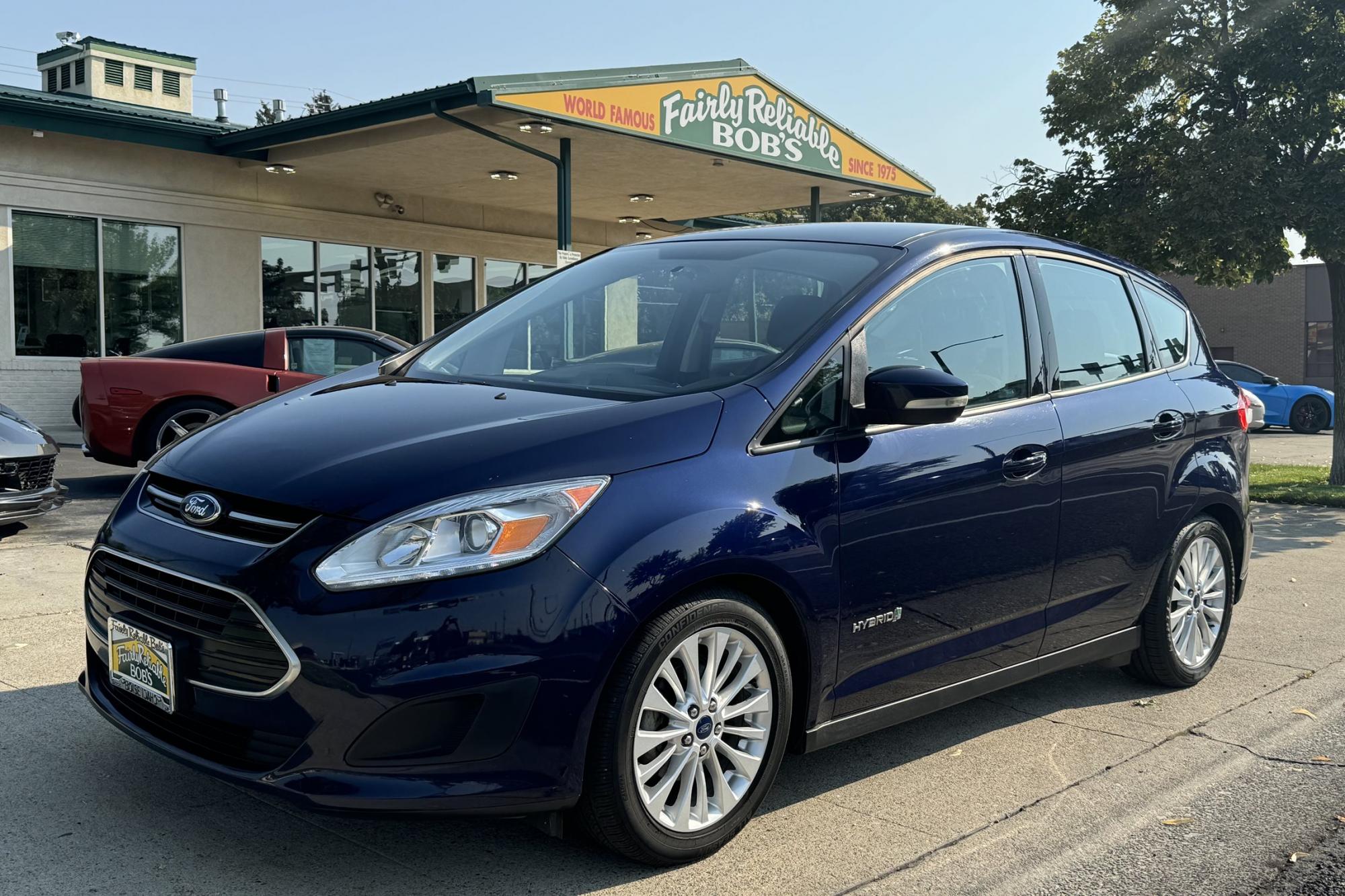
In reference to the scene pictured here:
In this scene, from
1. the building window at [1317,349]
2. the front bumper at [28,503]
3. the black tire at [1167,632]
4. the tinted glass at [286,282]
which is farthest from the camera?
the building window at [1317,349]

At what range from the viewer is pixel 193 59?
3425 centimetres

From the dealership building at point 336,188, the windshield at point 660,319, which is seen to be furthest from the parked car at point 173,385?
the windshield at point 660,319

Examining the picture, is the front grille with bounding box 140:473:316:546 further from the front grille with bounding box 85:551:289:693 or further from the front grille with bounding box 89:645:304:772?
the front grille with bounding box 89:645:304:772

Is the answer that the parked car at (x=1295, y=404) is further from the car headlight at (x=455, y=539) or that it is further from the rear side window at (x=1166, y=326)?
the car headlight at (x=455, y=539)

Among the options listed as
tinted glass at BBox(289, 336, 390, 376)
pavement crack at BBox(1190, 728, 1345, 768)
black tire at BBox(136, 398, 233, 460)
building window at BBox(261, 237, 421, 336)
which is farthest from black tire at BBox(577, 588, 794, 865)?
building window at BBox(261, 237, 421, 336)

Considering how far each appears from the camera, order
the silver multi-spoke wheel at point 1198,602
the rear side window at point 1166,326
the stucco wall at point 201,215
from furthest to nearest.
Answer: the stucco wall at point 201,215 → the rear side window at point 1166,326 → the silver multi-spoke wheel at point 1198,602

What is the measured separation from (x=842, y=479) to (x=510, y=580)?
3.72ft

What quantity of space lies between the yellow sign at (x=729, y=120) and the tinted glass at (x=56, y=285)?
7.30 m

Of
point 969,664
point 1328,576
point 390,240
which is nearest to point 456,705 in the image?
point 969,664

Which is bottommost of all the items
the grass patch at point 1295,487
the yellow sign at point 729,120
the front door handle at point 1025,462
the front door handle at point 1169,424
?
the grass patch at point 1295,487

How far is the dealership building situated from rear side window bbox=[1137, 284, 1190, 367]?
9.07m

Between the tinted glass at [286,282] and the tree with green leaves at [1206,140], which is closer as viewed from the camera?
the tree with green leaves at [1206,140]

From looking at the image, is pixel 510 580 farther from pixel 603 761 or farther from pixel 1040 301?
pixel 1040 301

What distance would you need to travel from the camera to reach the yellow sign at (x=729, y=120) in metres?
14.4
